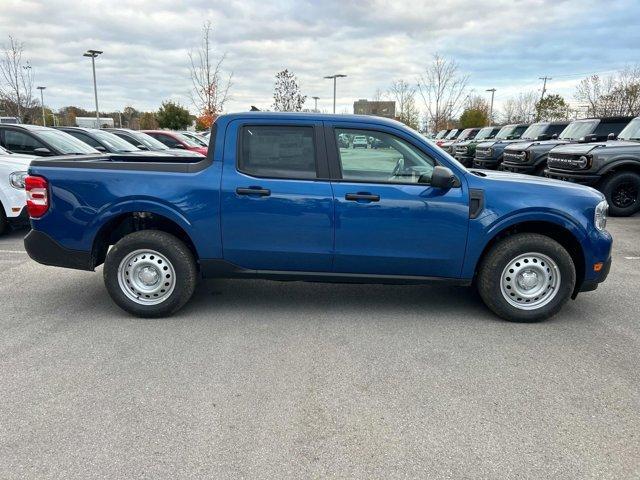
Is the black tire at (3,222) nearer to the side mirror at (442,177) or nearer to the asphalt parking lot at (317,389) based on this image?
the asphalt parking lot at (317,389)

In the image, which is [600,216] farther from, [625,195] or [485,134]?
[485,134]

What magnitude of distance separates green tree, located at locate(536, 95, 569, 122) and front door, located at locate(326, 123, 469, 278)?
137 ft

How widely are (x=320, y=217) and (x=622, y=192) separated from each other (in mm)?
8864

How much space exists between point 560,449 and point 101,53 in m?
33.1

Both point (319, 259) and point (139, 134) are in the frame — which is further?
point (139, 134)

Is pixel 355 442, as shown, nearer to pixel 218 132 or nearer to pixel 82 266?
pixel 218 132

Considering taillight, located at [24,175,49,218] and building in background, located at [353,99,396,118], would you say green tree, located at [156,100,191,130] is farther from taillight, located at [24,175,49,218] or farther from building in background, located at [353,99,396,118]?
taillight, located at [24,175,49,218]

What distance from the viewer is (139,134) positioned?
14.7m

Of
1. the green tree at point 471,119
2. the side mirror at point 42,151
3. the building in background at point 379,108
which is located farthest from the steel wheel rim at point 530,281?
the green tree at point 471,119

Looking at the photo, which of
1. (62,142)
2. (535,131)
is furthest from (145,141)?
(535,131)

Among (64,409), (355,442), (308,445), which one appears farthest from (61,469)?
(355,442)

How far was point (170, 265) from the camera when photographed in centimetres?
439

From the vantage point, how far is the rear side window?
4262 millimetres

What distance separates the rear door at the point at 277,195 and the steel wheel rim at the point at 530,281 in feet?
5.48
